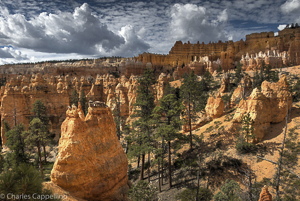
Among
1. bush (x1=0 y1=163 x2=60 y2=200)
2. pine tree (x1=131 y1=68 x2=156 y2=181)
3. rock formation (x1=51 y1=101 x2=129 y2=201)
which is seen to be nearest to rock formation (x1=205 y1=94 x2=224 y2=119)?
pine tree (x1=131 y1=68 x2=156 y2=181)

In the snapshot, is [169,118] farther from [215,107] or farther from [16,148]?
[16,148]

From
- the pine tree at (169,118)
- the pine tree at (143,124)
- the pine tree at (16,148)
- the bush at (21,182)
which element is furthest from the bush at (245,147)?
the pine tree at (16,148)

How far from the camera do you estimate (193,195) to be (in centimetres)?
1580

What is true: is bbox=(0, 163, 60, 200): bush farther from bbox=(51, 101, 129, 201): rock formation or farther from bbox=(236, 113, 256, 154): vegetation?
bbox=(236, 113, 256, 154): vegetation

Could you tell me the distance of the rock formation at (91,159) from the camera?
31.5 ft

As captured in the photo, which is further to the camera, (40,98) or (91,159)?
(40,98)

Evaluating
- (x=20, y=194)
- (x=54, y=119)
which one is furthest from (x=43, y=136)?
(x=54, y=119)

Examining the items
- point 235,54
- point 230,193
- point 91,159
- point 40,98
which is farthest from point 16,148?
point 235,54

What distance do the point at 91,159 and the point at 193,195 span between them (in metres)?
11.0

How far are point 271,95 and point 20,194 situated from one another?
24.7m

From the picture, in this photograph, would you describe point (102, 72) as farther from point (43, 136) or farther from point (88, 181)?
point (88, 181)

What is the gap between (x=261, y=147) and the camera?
18.4m

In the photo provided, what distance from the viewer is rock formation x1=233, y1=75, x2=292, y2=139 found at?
19.3m

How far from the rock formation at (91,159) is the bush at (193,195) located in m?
7.16
